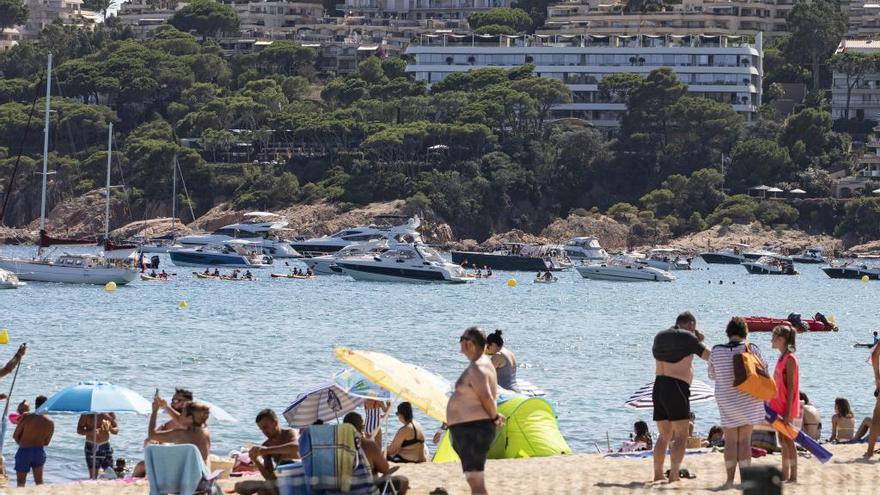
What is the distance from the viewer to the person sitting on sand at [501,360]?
18.5 metres

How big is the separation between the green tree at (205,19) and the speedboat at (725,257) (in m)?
64.6

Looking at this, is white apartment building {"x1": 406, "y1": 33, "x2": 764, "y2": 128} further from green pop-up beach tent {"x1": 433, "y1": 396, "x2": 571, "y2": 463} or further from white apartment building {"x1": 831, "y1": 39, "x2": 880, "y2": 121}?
green pop-up beach tent {"x1": 433, "y1": 396, "x2": 571, "y2": 463}

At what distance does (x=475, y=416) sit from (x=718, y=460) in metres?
5.02

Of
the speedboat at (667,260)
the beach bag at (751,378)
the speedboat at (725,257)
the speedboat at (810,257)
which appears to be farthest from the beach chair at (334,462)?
the speedboat at (725,257)

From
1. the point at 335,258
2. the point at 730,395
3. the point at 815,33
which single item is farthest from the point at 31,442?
the point at 815,33

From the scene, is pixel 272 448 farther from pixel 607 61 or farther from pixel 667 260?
pixel 607 61

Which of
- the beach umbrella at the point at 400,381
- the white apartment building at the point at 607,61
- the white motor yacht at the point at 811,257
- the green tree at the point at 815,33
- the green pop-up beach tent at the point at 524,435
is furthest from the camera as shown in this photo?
the green tree at the point at 815,33

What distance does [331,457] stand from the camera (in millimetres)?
14391

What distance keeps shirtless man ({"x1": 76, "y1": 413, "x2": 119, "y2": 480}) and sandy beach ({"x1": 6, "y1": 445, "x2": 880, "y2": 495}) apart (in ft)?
5.83

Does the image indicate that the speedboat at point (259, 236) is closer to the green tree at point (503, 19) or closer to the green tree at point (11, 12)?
the green tree at point (503, 19)

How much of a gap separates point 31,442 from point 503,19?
5781 inches

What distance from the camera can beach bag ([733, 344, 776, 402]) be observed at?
15.2 m

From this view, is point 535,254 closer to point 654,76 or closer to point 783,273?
point 783,273

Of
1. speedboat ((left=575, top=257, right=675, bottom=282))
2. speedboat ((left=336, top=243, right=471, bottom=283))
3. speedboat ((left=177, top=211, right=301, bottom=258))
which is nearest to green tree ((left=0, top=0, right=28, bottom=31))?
speedboat ((left=177, top=211, right=301, bottom=258))
